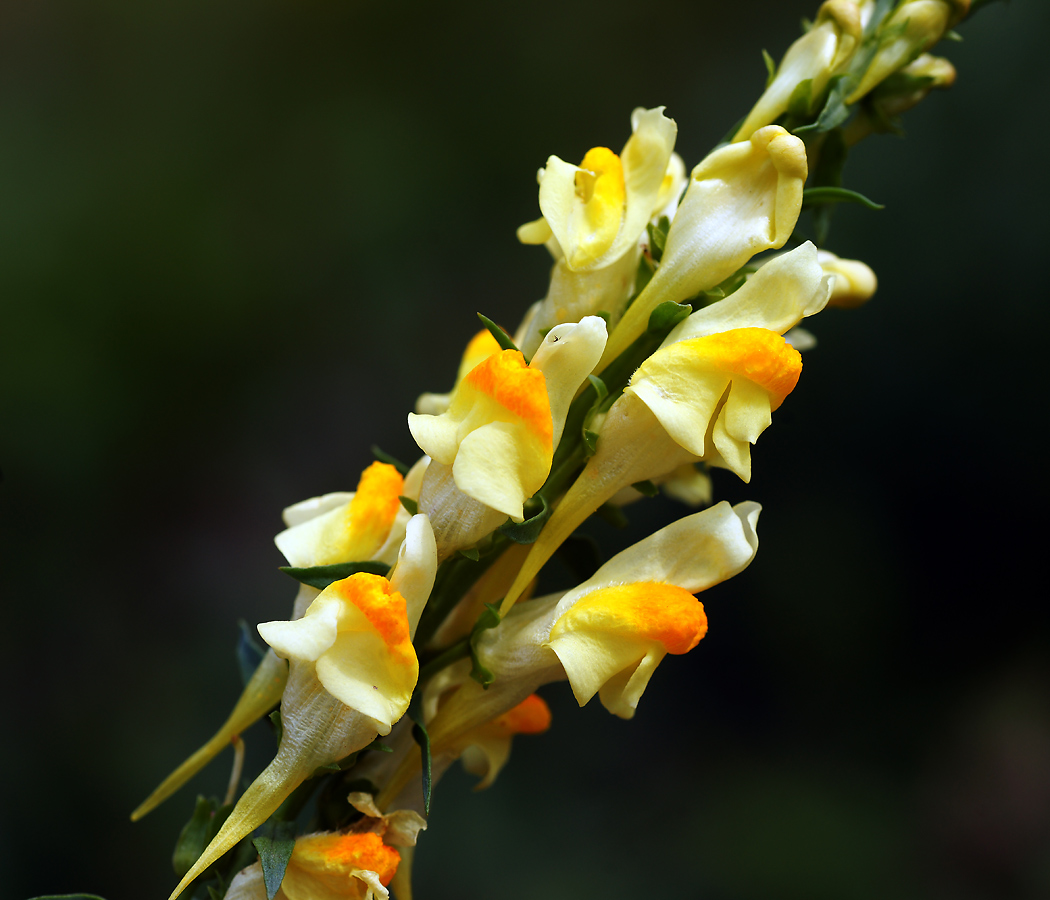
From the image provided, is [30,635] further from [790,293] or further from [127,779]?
[790,293]

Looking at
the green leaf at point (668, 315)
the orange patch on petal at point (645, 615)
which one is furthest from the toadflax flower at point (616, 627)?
the green leaf at point (668, 315)

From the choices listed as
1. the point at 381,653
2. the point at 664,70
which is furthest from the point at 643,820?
the point at 664,70

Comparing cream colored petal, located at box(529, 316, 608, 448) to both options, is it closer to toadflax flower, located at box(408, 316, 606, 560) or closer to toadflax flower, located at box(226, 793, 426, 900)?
toadflax flower, located at box(408, 316, 606, 560)

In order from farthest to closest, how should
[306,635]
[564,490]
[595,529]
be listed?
[595,529] → [564,490] → [306,635]

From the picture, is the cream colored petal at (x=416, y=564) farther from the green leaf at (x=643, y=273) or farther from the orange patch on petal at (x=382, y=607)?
the green leaf at (x=643, y=273)

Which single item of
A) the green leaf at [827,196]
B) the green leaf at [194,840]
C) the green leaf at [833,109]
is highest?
the green leaf at [833,109]

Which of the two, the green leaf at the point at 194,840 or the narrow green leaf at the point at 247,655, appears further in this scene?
the narrow green leaf at the point at 247,655

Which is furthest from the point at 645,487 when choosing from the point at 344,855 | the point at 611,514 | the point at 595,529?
the point at 595,529

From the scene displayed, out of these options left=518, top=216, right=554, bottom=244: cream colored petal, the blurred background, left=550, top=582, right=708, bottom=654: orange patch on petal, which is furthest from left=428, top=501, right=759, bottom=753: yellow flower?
the blurred background

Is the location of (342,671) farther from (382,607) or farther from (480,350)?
(480,350)
